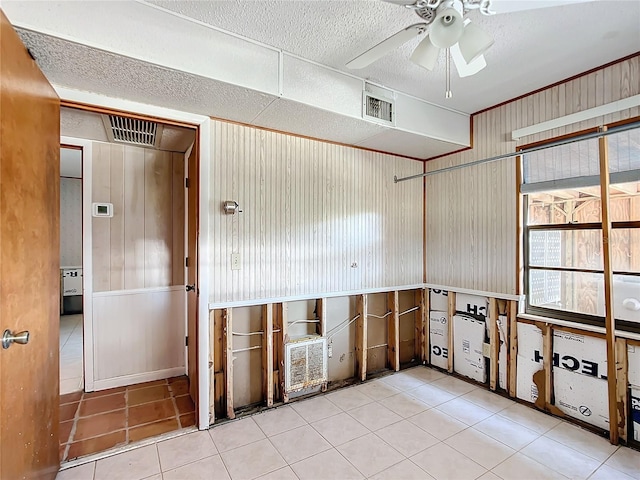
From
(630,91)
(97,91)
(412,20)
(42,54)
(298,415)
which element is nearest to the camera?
(42,54)

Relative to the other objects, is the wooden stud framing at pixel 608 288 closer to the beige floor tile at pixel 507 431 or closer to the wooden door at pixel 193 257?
the beige floor tile at pixel 507 431

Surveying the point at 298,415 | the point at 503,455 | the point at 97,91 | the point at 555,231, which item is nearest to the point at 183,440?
the point at 298,415

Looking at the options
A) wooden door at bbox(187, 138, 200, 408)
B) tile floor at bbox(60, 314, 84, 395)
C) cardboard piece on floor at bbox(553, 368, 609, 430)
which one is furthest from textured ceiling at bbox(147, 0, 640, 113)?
tile floor at bbox(60, 314, 84, 395)

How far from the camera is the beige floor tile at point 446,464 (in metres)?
2.01

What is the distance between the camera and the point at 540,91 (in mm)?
2787

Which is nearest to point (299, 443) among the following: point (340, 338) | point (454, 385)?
point (340, 338)

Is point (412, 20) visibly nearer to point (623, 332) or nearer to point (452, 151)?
point (452, 151)

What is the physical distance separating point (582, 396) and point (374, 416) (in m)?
1.60

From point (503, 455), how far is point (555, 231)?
179 centimetres

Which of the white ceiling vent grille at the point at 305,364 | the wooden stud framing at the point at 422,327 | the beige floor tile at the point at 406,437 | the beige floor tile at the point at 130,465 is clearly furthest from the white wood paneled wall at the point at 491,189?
the beige floor tile at the point at 130,465

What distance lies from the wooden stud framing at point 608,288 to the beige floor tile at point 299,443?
6.63 ft

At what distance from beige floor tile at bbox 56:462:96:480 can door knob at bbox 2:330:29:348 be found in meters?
1.15

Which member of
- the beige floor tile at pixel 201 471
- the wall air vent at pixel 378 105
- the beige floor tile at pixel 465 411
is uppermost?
the wall air vent at pixel 378 105

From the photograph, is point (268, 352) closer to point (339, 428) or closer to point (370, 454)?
point (339, 428)
